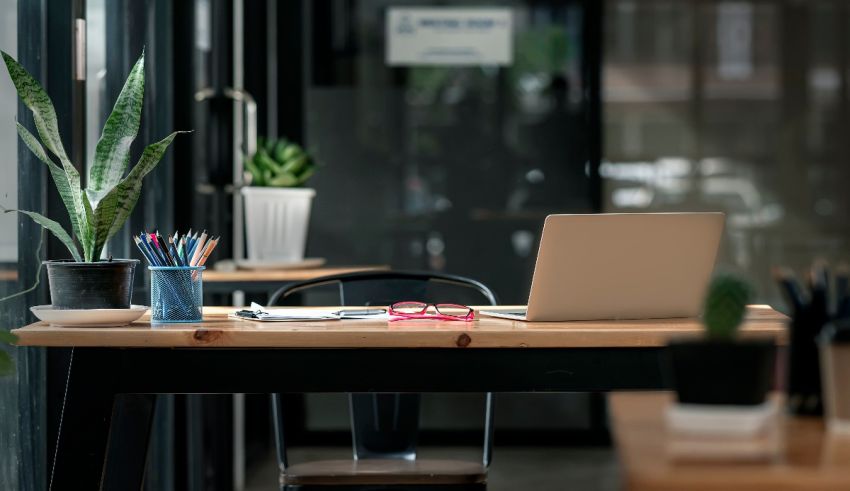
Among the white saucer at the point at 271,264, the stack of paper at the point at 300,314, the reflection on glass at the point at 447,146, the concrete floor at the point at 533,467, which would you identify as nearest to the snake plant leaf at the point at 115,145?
the stack of paper at the point at 300,314

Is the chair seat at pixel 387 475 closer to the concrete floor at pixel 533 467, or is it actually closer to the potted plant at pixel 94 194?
the potted plant at pixel 94 194

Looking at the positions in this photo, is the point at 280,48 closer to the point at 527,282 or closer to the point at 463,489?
the point at 527,282

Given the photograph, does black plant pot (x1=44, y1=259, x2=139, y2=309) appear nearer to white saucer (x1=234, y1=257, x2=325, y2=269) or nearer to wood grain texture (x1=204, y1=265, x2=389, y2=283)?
wood grain texture (x1=204, y1=265, x2=389, y2=283)

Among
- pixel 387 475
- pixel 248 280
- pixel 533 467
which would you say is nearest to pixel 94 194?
pixel 387 475

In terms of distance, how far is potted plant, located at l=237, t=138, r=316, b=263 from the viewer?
12.8 ft

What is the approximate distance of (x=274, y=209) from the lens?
391cm

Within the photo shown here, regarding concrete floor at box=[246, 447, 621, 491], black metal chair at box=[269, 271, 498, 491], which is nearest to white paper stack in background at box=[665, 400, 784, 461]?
black metal chair at box=[269, 271, 498, 491]

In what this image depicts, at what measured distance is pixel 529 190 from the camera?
512 cm

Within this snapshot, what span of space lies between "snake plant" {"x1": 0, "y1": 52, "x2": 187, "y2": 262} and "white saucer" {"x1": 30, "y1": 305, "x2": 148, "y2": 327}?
0.44 feet

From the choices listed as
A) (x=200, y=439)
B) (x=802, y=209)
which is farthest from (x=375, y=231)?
(x=802, y=209)

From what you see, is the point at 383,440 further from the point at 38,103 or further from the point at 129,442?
the point at 38,103

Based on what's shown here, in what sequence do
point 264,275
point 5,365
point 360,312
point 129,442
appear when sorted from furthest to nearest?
point 264,275
point 360,312
point 129,442
point 5,365

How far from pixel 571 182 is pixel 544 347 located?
3.18 m

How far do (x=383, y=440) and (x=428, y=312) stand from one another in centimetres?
47
